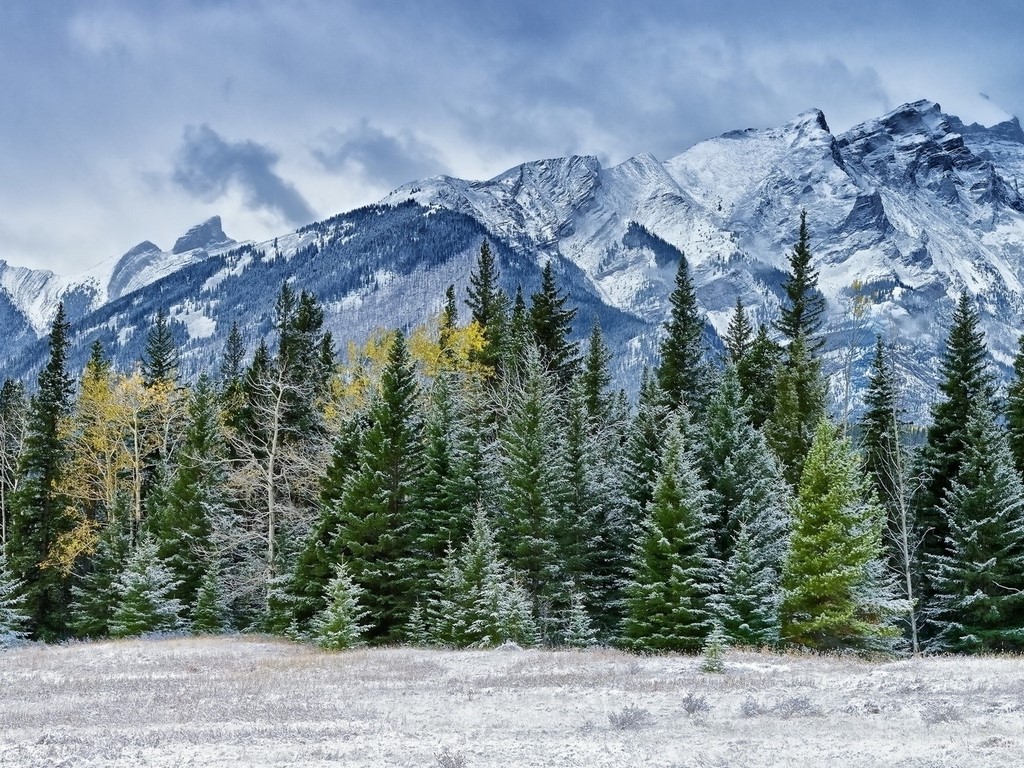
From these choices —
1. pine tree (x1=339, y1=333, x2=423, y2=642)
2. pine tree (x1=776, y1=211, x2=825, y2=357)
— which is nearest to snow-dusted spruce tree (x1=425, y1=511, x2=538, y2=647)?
pine tree (x1=339, y1=333, x2=423, y2=642)

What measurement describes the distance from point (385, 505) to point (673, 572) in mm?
12153

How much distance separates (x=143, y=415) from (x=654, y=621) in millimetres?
37937

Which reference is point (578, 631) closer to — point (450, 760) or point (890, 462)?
point (890, 462)

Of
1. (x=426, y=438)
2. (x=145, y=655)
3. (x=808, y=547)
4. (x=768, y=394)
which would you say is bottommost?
(x=145, y=655)

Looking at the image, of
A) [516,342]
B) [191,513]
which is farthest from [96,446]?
[516,342]

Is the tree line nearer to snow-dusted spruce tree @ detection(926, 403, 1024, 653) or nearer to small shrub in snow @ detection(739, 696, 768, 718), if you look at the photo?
snow-dusted spruce tree @ detection(926, 403, 1024, 653)

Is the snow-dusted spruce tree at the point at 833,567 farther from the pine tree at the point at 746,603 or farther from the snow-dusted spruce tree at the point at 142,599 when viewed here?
the snow-dusted spruce tree at the point at 142,599

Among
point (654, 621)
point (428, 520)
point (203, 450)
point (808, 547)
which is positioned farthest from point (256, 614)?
point (808, 547)

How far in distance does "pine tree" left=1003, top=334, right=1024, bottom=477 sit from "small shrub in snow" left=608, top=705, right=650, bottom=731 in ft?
109

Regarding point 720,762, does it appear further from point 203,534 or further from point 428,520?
point 203,534

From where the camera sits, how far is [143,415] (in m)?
54.0

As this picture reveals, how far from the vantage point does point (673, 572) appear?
28.9 meters

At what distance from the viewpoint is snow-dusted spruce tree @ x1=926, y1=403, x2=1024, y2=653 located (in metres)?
35.5

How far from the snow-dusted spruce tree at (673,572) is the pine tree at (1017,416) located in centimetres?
1957
